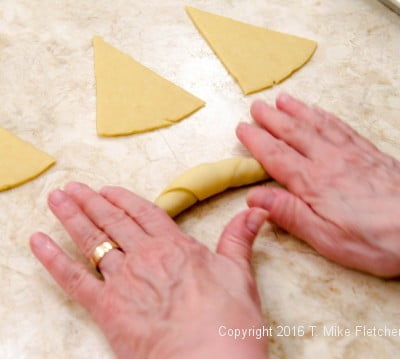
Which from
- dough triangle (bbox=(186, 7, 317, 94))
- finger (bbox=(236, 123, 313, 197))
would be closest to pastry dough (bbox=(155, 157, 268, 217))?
finger (bbox=(236, 123, 313, 197))

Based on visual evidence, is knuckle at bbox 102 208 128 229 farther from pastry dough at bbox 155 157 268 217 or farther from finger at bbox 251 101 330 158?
finger at bbox 251 101 330 158

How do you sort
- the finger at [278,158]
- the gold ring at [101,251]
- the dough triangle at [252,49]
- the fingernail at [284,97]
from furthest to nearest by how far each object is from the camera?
the dough triangle at [252,49] → the fingernail at [284,97] → the finger at [278,158] → the gold ring at [101,251]

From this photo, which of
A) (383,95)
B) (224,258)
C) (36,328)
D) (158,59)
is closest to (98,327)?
(36,328)

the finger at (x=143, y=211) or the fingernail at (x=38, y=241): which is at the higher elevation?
the finger at (x=143, y=211)

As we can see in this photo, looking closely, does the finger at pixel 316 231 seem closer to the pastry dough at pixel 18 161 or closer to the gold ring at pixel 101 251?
the gold ring at pixel 101 251

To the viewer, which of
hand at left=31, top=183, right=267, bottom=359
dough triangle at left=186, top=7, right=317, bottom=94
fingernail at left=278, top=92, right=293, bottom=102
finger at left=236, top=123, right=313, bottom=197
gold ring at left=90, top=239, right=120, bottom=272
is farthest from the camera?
dough triangle at left=186, top=7, right=317, bottom=94

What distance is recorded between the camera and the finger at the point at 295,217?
749 millimetres

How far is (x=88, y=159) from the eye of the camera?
2.94ft

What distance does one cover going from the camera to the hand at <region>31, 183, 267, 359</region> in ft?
1.96

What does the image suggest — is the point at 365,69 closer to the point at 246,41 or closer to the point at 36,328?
the point at 246,41

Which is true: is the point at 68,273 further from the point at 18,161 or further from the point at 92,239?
the point at 18,161

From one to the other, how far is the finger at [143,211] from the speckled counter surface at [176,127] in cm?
8

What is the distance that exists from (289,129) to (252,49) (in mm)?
293

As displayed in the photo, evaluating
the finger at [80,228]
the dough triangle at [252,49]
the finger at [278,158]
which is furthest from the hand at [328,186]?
the finger at [80,228]
